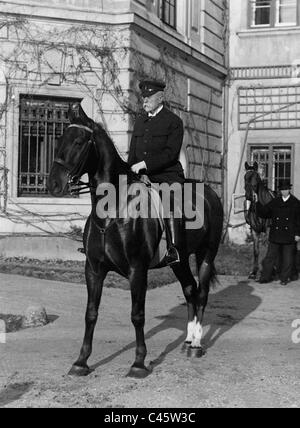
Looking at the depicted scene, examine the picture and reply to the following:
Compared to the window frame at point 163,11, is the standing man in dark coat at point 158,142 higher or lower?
lower

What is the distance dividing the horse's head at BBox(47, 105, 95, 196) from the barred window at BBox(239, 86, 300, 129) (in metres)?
16.2

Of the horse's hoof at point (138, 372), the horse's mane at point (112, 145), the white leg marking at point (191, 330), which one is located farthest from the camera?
the white leg marking at point (191, 330)

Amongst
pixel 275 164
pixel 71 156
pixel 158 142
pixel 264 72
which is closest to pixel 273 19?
pixel 264 72

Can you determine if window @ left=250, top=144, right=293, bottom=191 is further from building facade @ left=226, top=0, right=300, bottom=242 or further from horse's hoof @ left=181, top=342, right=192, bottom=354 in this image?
horse's hoof @ left=181, top=342, right=192, bottom=354

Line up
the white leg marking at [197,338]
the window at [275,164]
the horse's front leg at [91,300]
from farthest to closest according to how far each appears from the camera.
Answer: the window at [275,164]
the white leg marking at [197,338]
the horse's front leg at [91,300]

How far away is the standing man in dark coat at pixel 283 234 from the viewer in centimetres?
1400

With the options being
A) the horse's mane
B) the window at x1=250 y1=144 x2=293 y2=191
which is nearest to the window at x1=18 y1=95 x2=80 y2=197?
the window at x1=250 y1=144 x2=293 y2=191

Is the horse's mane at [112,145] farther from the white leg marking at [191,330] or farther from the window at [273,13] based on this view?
the window at [273,13]

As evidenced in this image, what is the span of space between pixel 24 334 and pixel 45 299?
7.56 ft

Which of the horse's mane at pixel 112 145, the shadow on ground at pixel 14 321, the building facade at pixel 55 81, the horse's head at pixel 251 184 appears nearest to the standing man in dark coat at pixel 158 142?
the horse's mane at pixel 112 145

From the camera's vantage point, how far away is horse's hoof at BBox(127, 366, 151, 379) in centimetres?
629

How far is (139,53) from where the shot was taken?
1630cm

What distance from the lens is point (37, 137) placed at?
51.1 ft

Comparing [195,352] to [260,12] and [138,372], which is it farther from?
[260,12]
